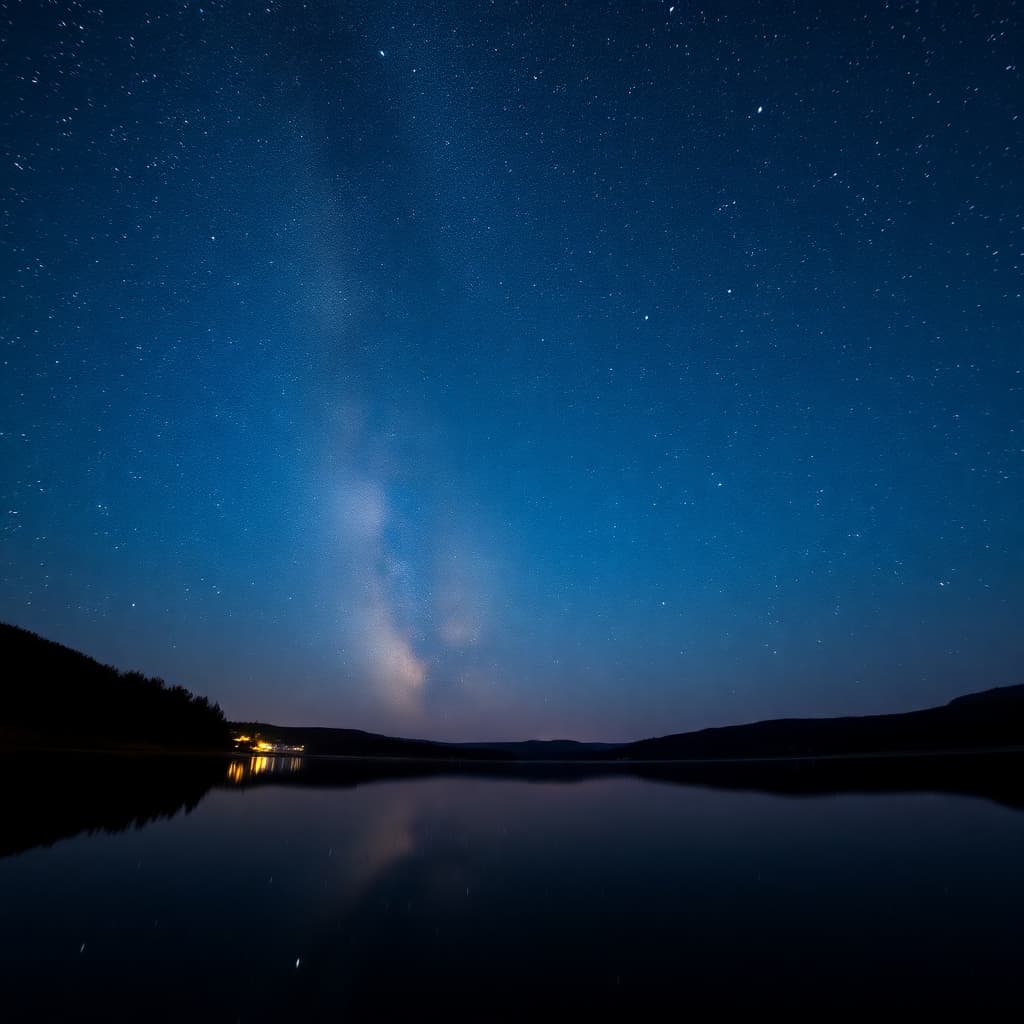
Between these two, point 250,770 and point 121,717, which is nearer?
point 250,770

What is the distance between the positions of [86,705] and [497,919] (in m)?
77.2

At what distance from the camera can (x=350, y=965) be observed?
6.23 meters

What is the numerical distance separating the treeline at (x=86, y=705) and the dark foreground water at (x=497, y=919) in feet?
192

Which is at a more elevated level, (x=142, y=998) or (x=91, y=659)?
(x=91, y=659)

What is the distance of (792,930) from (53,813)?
17.4 meters

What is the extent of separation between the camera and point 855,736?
123 meters

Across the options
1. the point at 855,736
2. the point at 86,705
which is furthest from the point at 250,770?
the point at 855,736

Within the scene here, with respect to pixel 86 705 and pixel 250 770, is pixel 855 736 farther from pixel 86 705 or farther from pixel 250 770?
pixel 86 705

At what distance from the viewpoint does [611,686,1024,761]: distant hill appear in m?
98.6

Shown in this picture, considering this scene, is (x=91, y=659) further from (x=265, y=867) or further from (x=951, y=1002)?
(x=951, y=1002)

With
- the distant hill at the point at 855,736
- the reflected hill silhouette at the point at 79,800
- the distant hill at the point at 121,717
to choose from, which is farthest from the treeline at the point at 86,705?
the distant hill at the point at 855,736

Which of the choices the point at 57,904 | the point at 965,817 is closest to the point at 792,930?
the point at 57,904

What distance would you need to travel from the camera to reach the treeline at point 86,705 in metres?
60.4

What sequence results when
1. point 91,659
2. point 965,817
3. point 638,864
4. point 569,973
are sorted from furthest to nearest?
point 91,659
point 965,817
point 638,864
point 569,973
